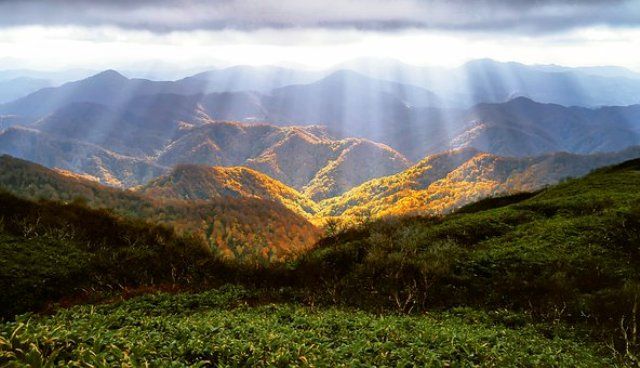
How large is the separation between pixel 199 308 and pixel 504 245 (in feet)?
50.1

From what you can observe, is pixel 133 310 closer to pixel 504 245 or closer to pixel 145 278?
pixel 145 278

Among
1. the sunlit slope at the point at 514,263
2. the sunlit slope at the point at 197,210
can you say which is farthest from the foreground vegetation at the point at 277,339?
the sunlit slope at the point at 197,210

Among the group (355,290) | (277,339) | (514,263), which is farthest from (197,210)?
(277,339)

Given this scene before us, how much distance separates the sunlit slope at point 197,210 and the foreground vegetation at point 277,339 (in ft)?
334

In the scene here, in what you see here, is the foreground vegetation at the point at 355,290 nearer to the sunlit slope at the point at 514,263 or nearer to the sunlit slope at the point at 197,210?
the sunlit slope at the point at 514,263

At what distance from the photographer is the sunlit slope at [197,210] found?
12862 cm

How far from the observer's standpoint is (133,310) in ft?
50.0

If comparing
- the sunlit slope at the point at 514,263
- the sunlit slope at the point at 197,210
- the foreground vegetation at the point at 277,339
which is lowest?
the sunlit slope at the point at 197,210

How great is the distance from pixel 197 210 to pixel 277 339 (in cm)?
13731

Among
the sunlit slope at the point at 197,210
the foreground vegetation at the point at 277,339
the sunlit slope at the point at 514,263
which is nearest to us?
the foreground vegetation at the point at 277,339

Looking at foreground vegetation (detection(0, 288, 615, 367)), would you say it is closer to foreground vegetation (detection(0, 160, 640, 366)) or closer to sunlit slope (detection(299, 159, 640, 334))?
foreground vegetation (detection(0, 160, 640, 366))

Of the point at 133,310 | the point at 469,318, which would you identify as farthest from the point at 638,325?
the point at 133,310

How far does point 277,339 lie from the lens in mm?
10438

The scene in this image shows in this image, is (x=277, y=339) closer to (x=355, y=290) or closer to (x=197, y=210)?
(x=355, y=290)
